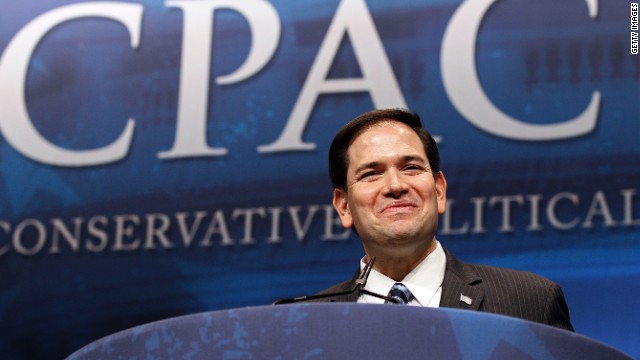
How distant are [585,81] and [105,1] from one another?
5.39ft

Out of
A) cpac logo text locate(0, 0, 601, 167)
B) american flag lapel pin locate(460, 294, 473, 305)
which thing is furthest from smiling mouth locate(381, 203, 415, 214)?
cpac logo text locate(0, 0, 601, 167)

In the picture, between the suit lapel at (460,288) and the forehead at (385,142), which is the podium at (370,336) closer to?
the suit lapel at (460,288)

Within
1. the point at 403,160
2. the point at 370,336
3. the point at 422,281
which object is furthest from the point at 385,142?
the point at 370,336

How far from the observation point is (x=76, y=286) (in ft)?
10.8

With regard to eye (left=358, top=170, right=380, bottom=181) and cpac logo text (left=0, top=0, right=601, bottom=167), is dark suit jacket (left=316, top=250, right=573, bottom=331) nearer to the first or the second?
eye (left=358, top=170, right=380, bottom=181)

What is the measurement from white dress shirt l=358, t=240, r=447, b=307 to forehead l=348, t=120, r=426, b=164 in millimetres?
223

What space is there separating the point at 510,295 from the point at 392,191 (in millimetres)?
322

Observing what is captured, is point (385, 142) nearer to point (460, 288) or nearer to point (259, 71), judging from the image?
point (460, 288)

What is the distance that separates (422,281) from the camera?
210cm

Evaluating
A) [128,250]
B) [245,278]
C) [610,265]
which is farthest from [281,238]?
[610,265]

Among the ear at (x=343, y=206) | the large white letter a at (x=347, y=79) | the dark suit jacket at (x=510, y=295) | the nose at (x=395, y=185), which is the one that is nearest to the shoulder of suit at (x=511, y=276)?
the dark suit jacket at (x=510, y=295)

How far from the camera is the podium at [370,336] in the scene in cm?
116

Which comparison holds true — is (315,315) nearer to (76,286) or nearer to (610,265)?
(610,265)

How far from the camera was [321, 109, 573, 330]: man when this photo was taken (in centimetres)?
199
